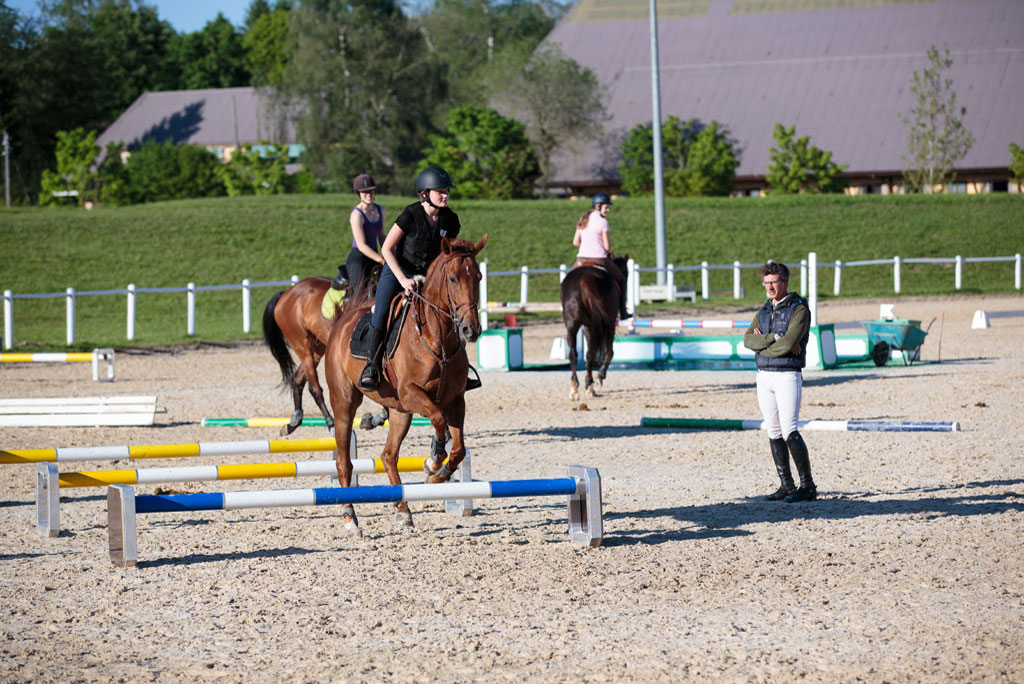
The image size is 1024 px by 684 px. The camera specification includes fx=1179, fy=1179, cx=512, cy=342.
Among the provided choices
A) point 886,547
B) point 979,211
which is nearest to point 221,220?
point 979,211

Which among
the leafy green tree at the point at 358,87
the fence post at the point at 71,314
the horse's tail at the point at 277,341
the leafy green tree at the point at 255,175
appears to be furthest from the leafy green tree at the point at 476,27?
the horse's tail at the point at 277,341

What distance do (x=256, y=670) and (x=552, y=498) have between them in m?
4.98

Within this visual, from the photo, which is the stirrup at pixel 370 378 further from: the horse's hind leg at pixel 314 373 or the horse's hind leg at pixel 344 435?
the horse's hind leg at pixel 314 373

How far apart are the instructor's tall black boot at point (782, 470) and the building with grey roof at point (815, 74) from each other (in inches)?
2025

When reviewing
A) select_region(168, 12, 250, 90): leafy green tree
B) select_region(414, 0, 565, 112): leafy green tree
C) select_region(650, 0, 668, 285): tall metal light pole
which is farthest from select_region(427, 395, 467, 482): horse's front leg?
select_region(168, 12, 250, 90): leafy green tree

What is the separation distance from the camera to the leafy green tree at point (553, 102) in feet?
201

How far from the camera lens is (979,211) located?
51.1m

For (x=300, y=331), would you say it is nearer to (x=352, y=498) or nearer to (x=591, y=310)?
(x=591, y=310)

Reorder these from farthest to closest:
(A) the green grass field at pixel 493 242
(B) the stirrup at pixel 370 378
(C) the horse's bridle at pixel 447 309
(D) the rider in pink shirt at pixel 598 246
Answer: (A) the green grass field at pixel 493 242 → (D) the rider in pink shirt at pixel 598 246 → (B) the stirrup at pixel 370 378 → (C) the horse's bridle at pixel 447 309

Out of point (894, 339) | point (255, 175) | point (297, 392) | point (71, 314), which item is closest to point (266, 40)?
Answer: point (255, 175)

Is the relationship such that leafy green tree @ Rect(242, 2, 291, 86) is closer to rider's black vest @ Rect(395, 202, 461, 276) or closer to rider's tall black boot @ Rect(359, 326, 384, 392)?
rider's black vest @ Rect(395, 202, 461, 276)

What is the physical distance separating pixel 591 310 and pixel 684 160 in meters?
45.2

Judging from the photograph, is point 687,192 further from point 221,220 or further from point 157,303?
point 157,303

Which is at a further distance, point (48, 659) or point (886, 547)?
point (886, 547)
